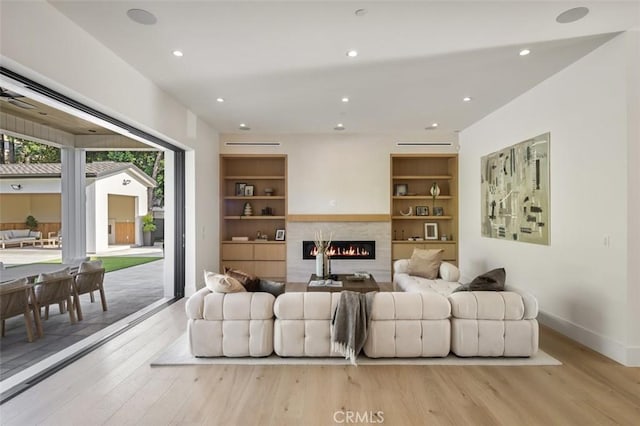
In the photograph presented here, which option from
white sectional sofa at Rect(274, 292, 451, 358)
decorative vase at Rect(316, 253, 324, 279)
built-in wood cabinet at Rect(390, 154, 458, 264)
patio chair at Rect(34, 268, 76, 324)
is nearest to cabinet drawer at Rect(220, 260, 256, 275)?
decorative vase at Rect(316, 253, 324, 279)

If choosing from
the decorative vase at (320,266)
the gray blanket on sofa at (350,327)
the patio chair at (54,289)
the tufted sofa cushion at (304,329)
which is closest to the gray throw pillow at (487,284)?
the gray blanket on sofa at (350,327)

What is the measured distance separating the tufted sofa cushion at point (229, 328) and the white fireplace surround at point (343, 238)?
382 centimetres

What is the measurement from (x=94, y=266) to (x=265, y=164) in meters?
3.89

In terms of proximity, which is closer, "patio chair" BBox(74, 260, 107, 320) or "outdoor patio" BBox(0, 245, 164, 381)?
"outdoor patio" BBox(0, 245, 164, 381)

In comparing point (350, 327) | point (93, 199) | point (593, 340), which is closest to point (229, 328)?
point (350, 327)

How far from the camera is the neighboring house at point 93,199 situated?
Answer: 175 inches

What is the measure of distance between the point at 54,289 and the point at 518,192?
5.91 metres

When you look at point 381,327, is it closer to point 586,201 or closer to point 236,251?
point 586,201

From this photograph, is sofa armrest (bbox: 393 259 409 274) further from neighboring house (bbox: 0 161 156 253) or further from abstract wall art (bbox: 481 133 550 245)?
neighboring house (bbox: 0 161 156 253)

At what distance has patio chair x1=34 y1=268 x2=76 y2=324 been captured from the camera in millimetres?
3777

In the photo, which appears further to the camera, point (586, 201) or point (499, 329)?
point (586, 201)

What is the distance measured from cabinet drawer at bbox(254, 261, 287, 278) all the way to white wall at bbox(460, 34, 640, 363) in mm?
4241

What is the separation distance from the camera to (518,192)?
4699mm

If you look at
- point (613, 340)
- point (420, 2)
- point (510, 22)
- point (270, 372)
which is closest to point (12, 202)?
point (270, 372)
